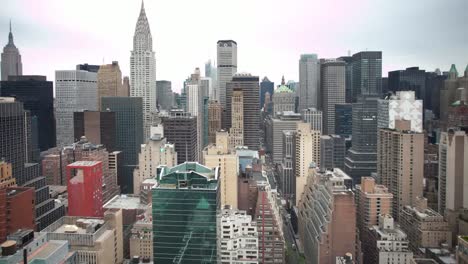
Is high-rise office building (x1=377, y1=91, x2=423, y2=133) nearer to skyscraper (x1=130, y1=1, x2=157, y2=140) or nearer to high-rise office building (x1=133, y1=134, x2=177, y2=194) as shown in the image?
→ high-rise office building (x1=133, y1=134, x2=177, y2=194)

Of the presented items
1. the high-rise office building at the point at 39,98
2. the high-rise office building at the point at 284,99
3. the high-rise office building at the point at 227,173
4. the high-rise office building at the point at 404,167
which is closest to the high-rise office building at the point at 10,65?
the high-rise office building at the point at 39,98

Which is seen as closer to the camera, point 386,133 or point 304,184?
point 386,133

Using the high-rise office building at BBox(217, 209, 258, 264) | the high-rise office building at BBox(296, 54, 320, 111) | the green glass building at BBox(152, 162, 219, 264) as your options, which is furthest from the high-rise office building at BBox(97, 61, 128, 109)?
the green glass building at BBox(152, 162, 219, 264)

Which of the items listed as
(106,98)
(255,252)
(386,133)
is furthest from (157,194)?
(106,98)

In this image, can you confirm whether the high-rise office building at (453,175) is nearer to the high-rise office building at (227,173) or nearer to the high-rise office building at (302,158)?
the high-rise office building at (302,158)

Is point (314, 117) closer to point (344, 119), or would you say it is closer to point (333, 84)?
point (344, 119)

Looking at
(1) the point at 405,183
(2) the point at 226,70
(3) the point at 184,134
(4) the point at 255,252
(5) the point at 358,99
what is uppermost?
(2) the point at 226,70

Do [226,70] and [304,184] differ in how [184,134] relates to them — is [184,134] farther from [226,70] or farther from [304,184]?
[226,70]

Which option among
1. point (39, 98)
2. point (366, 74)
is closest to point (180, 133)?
point (39, 98)
